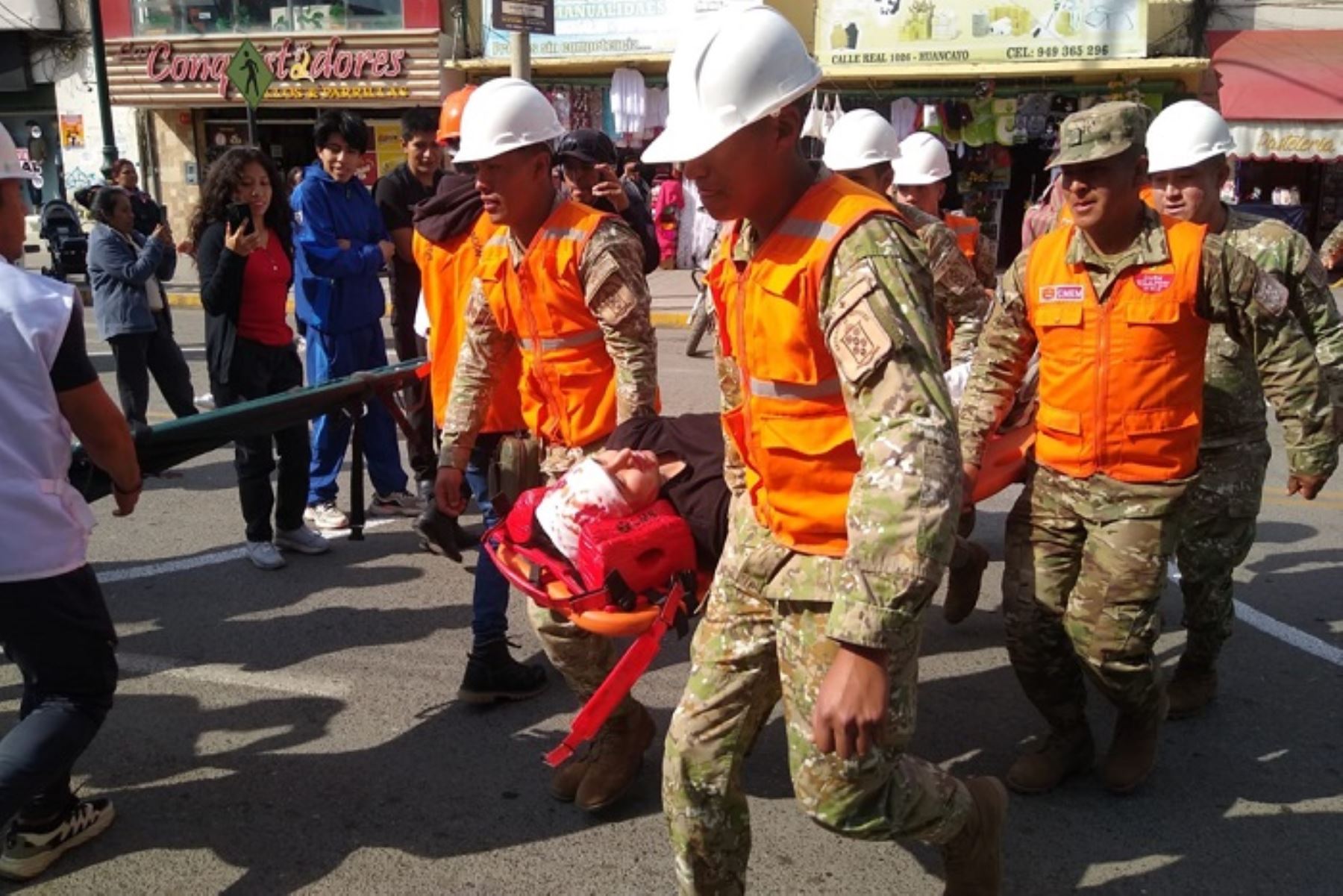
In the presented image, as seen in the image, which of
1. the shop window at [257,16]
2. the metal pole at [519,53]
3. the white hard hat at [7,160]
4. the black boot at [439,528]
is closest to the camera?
the white hard hat at [7,160]

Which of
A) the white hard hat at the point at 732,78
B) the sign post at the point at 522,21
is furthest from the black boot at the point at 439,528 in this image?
the sign post at the point at 522,21

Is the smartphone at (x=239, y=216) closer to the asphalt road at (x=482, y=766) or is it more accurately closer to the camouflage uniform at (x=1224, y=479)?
the asphalt road at (x=482, y=766)

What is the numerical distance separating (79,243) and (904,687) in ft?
53.9

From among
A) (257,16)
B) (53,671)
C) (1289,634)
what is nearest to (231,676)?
(53,671)

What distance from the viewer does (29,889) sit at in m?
3.21

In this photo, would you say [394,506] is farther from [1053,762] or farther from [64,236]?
[64,236]

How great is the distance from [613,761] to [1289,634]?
3101 mm

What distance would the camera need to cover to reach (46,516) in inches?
115

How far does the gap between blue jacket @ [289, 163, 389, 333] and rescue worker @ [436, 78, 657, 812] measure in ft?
8.57

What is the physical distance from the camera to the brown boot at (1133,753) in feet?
12.0

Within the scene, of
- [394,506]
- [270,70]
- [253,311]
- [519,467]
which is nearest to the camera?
[519,467]

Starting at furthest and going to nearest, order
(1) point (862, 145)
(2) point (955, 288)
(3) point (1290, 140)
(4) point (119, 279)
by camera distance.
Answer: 1. (3) point (1290, 140)
2. (4) point (119, 279)
3. (1) point (862, 145)
4. (2) point (955, 288)

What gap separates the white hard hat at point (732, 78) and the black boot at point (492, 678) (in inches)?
96.9

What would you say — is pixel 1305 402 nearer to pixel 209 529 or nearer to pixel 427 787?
pixel 427 787
